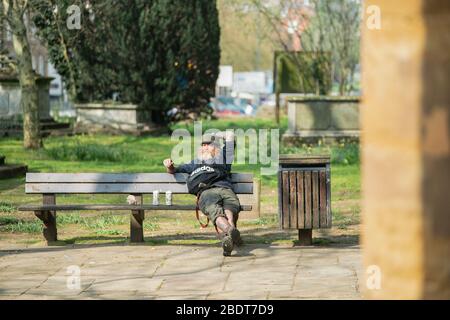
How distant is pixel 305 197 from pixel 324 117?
15.6 metres

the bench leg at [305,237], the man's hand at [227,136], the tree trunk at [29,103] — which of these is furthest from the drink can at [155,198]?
the tree trunk at [29,103]

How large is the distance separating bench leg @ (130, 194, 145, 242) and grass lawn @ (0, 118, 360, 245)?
146 mm

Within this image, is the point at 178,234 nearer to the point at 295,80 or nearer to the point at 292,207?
the point at 292,207

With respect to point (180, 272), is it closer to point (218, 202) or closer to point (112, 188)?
point (218, 202)

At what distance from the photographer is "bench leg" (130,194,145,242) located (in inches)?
410

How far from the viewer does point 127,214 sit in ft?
43.9

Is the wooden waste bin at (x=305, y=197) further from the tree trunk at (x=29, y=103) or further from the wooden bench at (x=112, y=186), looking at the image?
the tree trunk at (x=29, y=103)

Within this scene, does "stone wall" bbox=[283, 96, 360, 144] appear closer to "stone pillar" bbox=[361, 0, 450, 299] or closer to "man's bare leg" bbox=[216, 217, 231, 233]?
"man's bare leg" bbox=[216, 217, 231, 233]

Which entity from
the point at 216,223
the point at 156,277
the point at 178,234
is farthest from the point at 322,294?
the point at 178,234

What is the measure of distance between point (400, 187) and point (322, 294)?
480 centimetres

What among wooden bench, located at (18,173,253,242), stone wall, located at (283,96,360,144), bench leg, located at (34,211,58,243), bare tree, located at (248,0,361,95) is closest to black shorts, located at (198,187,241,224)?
wooden bench, located at (18,173,253,242)

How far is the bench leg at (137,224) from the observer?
34.2 feet

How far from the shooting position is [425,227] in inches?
108

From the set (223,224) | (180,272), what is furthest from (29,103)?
(180,272)
